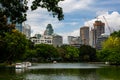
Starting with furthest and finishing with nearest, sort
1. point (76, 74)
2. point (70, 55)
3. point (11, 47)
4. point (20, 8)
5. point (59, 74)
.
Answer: point (70, 55) < point (11, 47) < point (76, 74) < point (59, 74) < point (20, 8)

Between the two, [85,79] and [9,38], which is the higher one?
A: [9,38]

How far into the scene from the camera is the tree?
24.8 m

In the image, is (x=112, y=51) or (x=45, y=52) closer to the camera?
(x=112, y=51)

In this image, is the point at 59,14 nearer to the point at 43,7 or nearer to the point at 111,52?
the point at 43,7

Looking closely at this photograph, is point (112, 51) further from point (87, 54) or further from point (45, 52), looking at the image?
point (87, 54)

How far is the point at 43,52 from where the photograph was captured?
18000 centimetres

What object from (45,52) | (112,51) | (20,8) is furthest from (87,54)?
(20,8)

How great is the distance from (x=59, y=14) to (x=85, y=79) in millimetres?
27144

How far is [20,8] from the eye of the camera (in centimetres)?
2647

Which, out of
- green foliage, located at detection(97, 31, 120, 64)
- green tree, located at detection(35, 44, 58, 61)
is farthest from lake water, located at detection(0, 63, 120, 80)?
green tree, located at detection(35, 44, 58, 61)

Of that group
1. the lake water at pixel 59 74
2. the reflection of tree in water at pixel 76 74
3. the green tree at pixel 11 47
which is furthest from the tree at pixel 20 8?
the green tree at pixel 11 47

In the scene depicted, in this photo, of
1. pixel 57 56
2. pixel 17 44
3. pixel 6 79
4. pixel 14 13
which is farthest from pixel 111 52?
pixel 14 13

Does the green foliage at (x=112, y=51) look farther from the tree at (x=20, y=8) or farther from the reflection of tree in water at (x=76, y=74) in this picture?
the tree at (x=20, y=8)

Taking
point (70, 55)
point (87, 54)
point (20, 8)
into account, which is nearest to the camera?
point (20, 8)
